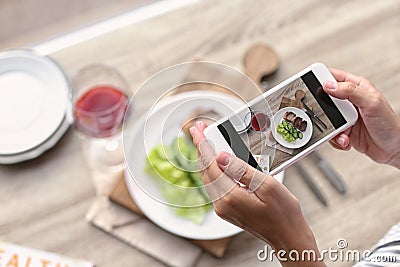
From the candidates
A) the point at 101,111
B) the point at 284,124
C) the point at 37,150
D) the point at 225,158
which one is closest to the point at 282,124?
the point at 284,124

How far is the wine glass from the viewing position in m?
0.95

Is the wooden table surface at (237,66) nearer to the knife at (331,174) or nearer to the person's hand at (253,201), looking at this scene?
the knife at (331,174)

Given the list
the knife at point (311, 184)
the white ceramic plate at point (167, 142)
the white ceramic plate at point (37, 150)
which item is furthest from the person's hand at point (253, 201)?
the white ceramic plate at point (37, 150)

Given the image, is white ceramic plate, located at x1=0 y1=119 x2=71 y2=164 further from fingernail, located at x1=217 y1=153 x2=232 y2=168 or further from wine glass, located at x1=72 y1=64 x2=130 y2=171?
fingernail, located at x1=217 y1=153 x2=232 y2=168

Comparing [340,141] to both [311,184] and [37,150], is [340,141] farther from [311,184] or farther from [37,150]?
[37,150]

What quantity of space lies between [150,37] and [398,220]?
0.57m

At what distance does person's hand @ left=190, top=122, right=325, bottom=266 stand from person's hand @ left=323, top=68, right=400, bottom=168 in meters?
0.17

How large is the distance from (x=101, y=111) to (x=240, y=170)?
342 millimetres

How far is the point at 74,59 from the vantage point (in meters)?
1.05

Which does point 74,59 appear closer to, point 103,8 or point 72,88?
point 72,88

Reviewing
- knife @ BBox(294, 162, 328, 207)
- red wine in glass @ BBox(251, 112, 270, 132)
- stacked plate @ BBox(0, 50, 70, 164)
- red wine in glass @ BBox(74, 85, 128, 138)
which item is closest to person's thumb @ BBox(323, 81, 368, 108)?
red wine in glass @ BBox(251, 112, 270, 132)

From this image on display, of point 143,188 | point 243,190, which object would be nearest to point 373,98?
point 243,190

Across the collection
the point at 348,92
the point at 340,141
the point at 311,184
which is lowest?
the point at 311,184

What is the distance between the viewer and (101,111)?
970 mm
